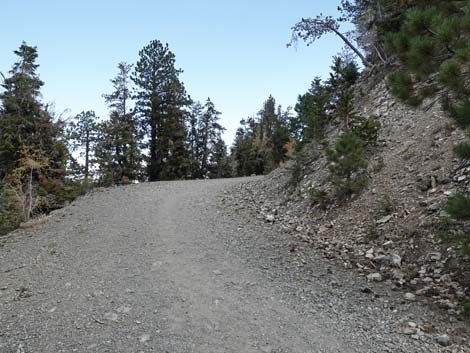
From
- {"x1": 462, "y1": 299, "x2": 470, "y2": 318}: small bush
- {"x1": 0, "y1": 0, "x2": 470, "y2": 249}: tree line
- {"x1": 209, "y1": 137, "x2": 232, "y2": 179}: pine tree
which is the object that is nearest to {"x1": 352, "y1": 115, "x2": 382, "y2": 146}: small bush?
{"x1": 0, "y1": 0, "x2": 470, "y2": 249}: tree line

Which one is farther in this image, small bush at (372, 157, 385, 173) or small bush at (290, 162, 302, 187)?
small bush at (290, 162, 302, 187)

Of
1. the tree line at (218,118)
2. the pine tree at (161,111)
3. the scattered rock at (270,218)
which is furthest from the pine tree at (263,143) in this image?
the scattered rock at (270,218)

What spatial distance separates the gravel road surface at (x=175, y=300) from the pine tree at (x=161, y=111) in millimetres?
17731

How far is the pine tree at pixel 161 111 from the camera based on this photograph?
25.6 metres

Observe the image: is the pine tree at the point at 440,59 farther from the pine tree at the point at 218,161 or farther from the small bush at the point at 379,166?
the pine tree at the point at 218,161

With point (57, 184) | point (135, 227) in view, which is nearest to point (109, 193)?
point (57, 184)

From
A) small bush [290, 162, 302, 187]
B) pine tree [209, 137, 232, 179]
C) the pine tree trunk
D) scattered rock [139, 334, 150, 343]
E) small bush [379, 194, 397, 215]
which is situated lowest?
scattered rock [139, 334, 150, 343]

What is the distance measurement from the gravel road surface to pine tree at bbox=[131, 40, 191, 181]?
58.2 feet

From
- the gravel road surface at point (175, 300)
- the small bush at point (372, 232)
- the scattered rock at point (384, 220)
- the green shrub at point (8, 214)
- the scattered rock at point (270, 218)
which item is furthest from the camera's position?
the green shrub at point (8, 214)

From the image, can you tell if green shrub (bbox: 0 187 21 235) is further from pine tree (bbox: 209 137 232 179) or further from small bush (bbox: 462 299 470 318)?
pine tree (bbox: 209 137 232 179)

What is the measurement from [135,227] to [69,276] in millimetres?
2934

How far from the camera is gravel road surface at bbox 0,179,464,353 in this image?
12.0 ft

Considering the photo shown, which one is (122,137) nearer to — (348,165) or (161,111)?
(161,111)

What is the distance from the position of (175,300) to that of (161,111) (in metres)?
23.4
